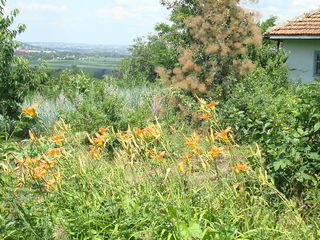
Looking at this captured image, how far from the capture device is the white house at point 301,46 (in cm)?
1467

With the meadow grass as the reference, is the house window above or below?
above

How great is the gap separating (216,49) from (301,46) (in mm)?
8075

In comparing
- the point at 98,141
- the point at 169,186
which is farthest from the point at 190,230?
the point at 98,141

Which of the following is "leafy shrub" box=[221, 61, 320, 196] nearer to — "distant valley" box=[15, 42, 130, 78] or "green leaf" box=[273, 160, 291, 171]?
"green leaf" box=[273, 160, 291, 171]

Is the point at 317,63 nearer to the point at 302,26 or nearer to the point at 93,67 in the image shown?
the point at 302,26

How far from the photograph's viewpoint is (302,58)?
49.5 ft

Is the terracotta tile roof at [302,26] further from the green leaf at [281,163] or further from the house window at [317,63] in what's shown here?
the green leaf at [281,163]

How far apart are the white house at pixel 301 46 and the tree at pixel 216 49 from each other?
21.7 feet

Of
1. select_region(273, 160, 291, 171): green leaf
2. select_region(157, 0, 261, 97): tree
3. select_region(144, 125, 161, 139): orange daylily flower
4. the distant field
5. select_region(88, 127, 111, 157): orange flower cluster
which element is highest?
select_region(157, 0, 261, 97): tree

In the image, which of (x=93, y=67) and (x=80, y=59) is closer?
(x=93, y=67)

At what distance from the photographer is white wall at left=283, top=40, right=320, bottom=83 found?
48.8ft

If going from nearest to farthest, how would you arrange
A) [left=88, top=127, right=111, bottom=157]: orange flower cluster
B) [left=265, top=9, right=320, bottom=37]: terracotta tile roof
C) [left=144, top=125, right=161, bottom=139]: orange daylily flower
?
[left=144, top=125, right=161, bottom=139]: orange daylily flower → [left=88, top=127, right=111, bottom=157]: orange flower cluster → [left=265, top=9, right=320, bottom=37]: terracotta tile roof

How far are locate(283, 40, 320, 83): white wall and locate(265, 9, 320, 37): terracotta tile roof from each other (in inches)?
23.3

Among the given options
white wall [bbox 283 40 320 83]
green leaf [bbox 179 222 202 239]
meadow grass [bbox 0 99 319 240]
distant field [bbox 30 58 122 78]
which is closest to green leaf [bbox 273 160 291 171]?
meadow grass [bbox 0 99 319 240]
